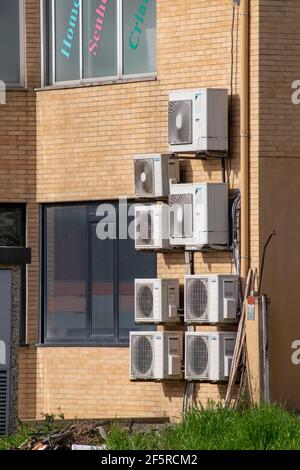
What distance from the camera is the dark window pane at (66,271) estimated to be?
22031 mm

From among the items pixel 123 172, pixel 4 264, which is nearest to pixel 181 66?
pixel 123 172

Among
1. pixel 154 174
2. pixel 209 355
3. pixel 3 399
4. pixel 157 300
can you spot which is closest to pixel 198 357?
pixel 209 355

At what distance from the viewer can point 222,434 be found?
55.9ft

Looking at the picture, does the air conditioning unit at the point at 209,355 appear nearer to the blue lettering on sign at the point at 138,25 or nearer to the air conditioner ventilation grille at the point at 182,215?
the air conditioner ventilation grille at the point at 182,215

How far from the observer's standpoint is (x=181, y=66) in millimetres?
21188

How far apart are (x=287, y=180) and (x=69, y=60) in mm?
3859

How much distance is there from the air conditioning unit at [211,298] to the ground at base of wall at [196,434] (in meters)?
1.80

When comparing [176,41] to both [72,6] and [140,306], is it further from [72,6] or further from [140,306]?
[140,306]

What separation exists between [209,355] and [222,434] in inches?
134

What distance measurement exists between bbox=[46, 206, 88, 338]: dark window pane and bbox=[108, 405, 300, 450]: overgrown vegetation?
4.49 meters

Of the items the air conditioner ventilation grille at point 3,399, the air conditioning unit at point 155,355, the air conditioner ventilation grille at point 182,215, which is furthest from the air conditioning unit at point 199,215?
the air conditioner ventilation grille at point 3,399

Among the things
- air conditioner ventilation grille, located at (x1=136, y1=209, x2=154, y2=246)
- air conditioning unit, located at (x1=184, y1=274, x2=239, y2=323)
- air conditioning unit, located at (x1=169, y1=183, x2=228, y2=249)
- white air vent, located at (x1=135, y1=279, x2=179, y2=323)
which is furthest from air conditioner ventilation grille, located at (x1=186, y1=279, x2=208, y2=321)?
air conditioner ventilation grille, located at (x1=136, y1=209, x2=154, y2=246)

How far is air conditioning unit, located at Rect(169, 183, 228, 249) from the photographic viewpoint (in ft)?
66.8

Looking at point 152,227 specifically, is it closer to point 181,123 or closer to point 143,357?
point 181,123
